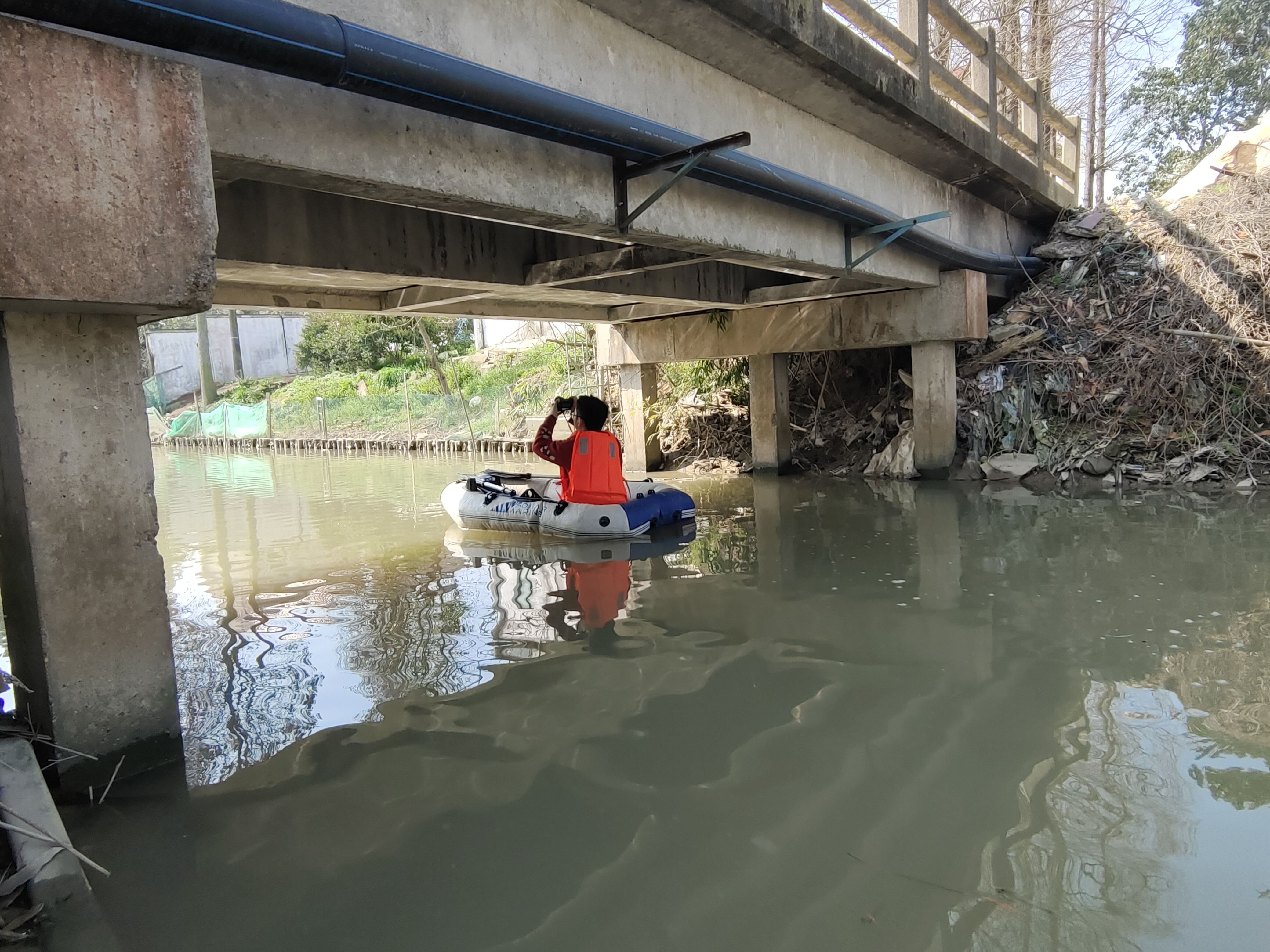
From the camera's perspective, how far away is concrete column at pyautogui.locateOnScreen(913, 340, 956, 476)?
41.1ft

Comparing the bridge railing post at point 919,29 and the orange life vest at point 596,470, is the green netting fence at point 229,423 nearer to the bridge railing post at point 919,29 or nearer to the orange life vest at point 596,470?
the orange life vest at point 596,470

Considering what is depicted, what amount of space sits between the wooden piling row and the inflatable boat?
815 cm

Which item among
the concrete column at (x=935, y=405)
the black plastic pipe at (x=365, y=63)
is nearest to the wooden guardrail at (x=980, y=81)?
the concrete column at (x=935, y=405)

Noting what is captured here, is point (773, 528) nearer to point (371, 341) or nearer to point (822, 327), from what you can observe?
point (822, 327)

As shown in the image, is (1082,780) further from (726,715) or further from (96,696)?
(96,696)

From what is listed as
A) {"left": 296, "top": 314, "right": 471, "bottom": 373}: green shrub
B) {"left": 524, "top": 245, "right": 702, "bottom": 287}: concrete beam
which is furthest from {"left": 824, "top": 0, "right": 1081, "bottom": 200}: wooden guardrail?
{"left": 296, "top": 314, "right": 471, "bottom": 373}: green shrub

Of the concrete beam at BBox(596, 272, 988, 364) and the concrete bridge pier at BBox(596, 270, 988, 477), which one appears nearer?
the concrete beam at BBox(596, 272, 988, 364)


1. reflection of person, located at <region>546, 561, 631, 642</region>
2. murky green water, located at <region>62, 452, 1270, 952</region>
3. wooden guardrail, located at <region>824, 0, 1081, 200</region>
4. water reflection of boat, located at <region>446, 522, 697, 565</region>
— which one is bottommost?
murky green water, located at <region>62, 452, 1270, 952</region>

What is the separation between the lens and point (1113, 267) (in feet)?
44.7

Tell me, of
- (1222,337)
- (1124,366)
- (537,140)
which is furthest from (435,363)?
(537,140)

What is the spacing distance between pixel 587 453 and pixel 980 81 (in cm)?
659

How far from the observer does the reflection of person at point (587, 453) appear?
369 inches

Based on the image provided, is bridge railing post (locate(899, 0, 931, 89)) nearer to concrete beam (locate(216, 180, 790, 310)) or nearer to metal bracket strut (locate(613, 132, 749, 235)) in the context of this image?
concrete beam (locate(216, 180, 790, 310))

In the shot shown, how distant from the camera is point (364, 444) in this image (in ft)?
79.3
